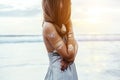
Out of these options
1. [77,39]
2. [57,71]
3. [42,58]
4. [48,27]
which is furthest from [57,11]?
[77,39]

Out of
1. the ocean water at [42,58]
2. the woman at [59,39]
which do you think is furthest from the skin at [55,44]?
the ocean water at [42,58]

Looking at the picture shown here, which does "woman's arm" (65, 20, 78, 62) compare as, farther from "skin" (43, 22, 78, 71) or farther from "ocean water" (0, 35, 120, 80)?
"ocean water" (0, 35, 120, 80)

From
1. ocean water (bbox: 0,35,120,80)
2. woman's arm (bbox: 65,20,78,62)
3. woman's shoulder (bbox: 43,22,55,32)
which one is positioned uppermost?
woman's shoulder (bbox: 43,22,55,32)

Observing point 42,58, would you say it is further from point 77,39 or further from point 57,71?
point 57,71

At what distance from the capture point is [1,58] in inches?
105

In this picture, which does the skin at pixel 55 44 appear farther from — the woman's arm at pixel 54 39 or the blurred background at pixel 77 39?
the blurred background at pixel 77 39

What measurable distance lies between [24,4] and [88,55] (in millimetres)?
917

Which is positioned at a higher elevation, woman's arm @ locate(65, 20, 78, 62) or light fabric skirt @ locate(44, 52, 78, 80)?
woman's arm @ locate(65, 20, 78, 62)

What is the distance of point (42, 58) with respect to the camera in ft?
8.82

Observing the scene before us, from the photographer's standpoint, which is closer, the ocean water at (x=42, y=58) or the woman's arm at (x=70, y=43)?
the woman's arm at (x=70, y=43)

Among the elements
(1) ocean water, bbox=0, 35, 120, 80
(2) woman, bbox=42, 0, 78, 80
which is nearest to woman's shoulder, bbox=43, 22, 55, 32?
(2) woman, bbox=42, 0, 78, 80

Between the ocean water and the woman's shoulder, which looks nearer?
the woman's shoulder

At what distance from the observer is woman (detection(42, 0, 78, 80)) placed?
118 centimetres

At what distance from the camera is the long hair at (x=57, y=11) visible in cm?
118
